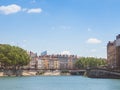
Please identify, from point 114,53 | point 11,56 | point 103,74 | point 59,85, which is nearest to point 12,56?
point 11,56

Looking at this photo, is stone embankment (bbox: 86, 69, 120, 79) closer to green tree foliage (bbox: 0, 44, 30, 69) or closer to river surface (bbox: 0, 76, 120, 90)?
green tree foliage (bbox: 0, 44, 30, 69)

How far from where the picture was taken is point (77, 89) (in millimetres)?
72750

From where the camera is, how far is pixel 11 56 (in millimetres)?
164125

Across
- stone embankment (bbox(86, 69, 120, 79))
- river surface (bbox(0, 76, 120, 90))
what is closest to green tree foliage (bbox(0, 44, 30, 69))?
stone embankment (bbox(86, 69, 120, 79))

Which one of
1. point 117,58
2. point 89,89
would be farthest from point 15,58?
point 89,89

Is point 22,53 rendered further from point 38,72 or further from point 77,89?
point 77,89

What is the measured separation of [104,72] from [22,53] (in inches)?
1451

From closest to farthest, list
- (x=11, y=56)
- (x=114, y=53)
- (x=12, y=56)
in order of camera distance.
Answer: (x=11, y=56)
(x=12, y=56)
(x=114, y=53)

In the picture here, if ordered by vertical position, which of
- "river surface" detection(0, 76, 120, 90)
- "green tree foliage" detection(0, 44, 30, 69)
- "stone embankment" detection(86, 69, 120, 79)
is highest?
"green tree foliage" detection(0, 44, 30, 69)

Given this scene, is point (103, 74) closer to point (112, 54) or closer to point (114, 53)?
point (114, 53)

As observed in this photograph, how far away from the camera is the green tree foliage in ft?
534

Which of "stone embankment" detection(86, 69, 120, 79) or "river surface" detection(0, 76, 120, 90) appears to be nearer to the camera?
"river surface" detection(0, 76, 120, 90)

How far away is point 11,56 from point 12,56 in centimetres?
39

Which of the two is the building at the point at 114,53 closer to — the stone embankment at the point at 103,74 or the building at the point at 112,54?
the building at the point at 112,54
